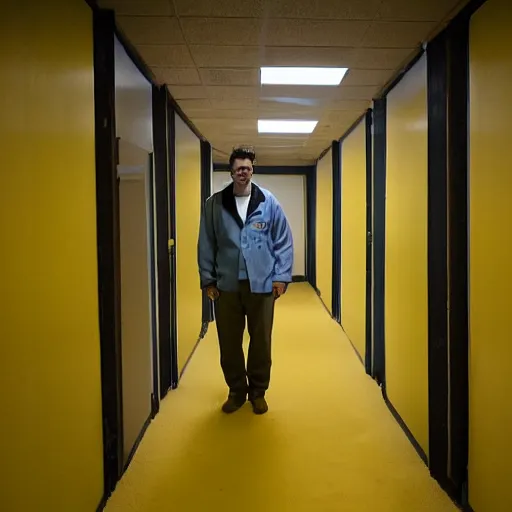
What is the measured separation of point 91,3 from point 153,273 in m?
1.55

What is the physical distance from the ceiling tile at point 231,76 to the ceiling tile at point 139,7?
0.85 metres

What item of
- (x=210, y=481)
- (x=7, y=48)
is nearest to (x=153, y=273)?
(x=210, y=481)

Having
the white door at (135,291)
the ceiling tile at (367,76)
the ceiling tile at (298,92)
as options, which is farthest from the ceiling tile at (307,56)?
the white door at (135,291)

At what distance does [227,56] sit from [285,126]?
2.35 meters

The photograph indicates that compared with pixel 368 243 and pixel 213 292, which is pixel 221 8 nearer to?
pixel 213 292

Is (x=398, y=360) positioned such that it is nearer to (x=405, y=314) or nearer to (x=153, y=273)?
(x=405, y=314)

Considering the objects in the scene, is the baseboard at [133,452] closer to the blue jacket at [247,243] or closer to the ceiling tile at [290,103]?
the blue jacket at [247,243]

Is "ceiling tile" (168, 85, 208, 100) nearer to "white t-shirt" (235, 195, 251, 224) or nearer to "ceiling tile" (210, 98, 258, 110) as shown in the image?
"ceiling tile" (210, 98, 258, 110)

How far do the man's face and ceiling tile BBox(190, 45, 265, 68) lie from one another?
20.6 inches

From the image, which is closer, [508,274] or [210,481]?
[508,274]

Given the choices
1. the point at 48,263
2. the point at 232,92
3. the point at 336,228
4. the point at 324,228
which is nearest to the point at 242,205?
the point at 232,92

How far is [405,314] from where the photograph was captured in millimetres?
2891

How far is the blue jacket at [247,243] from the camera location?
300 cm

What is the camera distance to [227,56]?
2.79 meters
